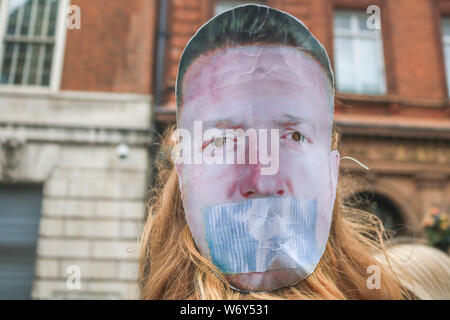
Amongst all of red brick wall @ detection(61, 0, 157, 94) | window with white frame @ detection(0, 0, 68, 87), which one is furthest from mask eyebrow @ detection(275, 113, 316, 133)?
window with white frame @ detection(0, 0, 68, 87)

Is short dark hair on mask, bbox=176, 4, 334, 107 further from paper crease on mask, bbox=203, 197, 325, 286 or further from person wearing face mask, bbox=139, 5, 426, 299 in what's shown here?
paper crease on mask, bbox=203, 197, 325, 286

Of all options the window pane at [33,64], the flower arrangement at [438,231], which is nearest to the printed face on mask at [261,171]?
the flower arrangement at [438,231]

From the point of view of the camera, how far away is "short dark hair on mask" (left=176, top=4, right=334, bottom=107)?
3.52 ft

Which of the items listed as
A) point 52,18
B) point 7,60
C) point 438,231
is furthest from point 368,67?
point 7,60

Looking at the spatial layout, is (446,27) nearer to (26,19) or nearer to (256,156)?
(26,19)

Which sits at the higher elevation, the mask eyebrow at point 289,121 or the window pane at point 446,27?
the window pane at point 446,27

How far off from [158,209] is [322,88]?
0.70m

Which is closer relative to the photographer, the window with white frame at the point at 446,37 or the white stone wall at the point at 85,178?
the white stone wall at the point at 85,178

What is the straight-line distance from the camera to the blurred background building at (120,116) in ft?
19.8

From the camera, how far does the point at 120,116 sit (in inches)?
268

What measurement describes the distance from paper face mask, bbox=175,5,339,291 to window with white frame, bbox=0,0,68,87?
21.7 feet

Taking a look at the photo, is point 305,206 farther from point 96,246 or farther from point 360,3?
point 360,3

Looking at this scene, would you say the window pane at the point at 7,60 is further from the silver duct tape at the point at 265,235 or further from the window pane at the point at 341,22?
the silver duct tape at the point at 265,235

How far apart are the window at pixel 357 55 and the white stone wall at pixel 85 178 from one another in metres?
3.79
